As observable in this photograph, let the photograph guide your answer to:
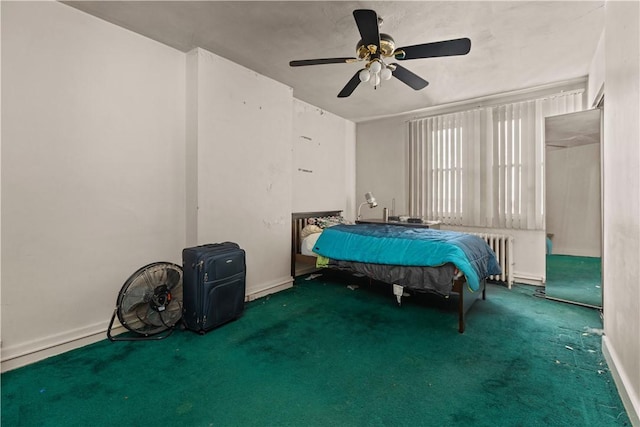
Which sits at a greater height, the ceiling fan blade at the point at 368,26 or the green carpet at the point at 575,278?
the ceiling fan blade at the point at 368,26

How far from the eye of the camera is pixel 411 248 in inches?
109

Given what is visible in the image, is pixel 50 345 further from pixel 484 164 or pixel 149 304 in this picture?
pixel 484 164

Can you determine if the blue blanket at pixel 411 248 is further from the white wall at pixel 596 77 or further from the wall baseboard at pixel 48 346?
the wall baseboard at pixel 48 346

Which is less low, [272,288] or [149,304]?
[149,304]

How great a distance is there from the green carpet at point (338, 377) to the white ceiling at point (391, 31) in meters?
2.65

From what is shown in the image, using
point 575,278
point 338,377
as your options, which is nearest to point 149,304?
point 338,377

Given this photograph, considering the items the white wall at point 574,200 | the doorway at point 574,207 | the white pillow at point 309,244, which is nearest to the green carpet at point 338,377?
the doorway at point 574,207

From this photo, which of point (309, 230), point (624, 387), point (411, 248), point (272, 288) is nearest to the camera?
point (624, 387)

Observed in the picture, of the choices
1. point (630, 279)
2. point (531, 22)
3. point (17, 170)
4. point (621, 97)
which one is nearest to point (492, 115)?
point (531, 22)

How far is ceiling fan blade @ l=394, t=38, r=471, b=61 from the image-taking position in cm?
203

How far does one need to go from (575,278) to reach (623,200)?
6.37 ft

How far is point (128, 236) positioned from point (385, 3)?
9.49 feet

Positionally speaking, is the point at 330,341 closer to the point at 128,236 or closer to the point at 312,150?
the point at 128,236

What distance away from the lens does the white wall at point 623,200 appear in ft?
4.99
